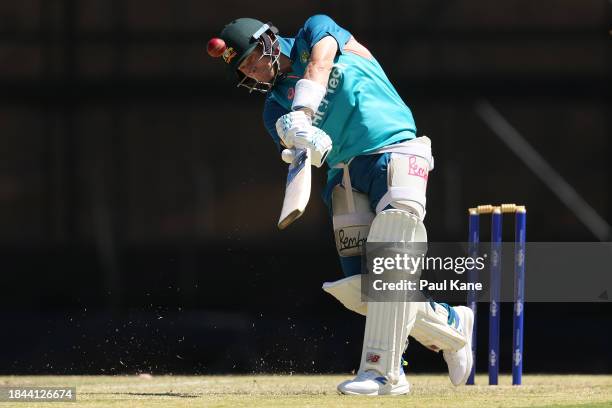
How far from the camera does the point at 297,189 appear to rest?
3865 millimetres

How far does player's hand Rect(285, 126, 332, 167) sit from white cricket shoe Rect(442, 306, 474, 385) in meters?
0.85

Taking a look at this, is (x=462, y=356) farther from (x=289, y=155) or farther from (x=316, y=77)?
(x=316, y=77)

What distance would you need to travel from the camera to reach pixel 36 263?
11.3 meters

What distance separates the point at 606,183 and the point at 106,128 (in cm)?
399

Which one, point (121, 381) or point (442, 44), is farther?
point (442, 44)

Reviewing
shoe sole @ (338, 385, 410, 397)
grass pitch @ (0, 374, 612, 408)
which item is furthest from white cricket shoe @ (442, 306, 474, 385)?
shoe sole @ (338, 385, 410, 397)

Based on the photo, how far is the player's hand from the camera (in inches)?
153

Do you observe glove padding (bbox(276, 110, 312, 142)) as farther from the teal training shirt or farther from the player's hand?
the teal training shirt

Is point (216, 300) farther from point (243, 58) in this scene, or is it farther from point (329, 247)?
point (243, 58)

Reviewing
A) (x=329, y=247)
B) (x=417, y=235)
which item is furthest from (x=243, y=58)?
(x=329, y=247)

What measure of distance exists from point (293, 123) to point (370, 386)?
783mm

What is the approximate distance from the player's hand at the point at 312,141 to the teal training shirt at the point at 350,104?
254 millimetres

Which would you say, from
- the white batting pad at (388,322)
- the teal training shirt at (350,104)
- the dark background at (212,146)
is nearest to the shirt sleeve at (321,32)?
the teal training shirt at (350,104)

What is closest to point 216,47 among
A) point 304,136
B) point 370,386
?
point 304,136
